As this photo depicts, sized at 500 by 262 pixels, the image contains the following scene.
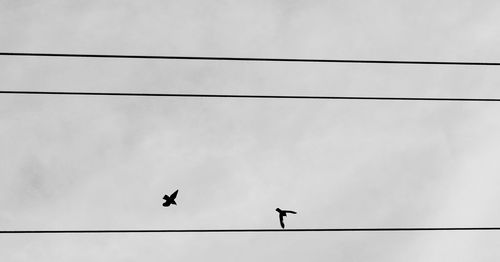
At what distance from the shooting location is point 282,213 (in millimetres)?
17188

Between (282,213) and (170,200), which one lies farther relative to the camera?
(170,200)

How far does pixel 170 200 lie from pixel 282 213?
4.24m

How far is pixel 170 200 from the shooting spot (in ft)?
63.6
